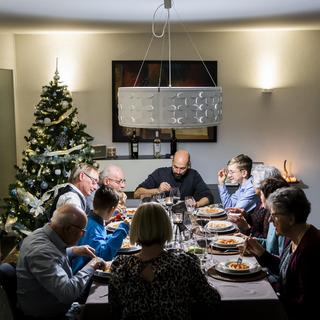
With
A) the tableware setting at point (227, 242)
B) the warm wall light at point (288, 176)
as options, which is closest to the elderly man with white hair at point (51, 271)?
the tableware setting at point (227, 242)

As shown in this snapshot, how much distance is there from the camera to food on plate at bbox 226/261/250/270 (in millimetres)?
2822

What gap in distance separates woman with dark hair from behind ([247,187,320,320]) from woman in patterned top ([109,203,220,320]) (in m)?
0.57

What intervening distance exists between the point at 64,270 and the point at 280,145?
432cm

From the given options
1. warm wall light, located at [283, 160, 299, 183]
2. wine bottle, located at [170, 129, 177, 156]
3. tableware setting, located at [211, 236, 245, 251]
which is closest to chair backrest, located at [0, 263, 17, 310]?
tableware setting, located at [211, 236, 245, 251]

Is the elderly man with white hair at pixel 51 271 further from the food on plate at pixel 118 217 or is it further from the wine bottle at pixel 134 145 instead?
the wine bottle at pixel 134 145

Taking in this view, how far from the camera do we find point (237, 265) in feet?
9.43

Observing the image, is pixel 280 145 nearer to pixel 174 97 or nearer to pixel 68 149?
pixel 68 149

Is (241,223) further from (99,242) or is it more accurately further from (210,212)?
(99,242)

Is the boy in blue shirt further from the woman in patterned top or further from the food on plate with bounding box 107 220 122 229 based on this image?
the woman in patterned top

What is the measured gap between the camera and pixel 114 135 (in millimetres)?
6449

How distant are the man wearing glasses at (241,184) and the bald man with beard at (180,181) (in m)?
0.22

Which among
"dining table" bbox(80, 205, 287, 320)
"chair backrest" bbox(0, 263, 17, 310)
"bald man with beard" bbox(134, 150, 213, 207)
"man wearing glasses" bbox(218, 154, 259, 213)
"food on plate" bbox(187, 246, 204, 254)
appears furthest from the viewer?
"bald man with beard" bbox(134, 150, 213, 207)

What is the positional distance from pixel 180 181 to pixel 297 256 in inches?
93.9

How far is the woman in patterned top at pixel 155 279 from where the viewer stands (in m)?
2.19
